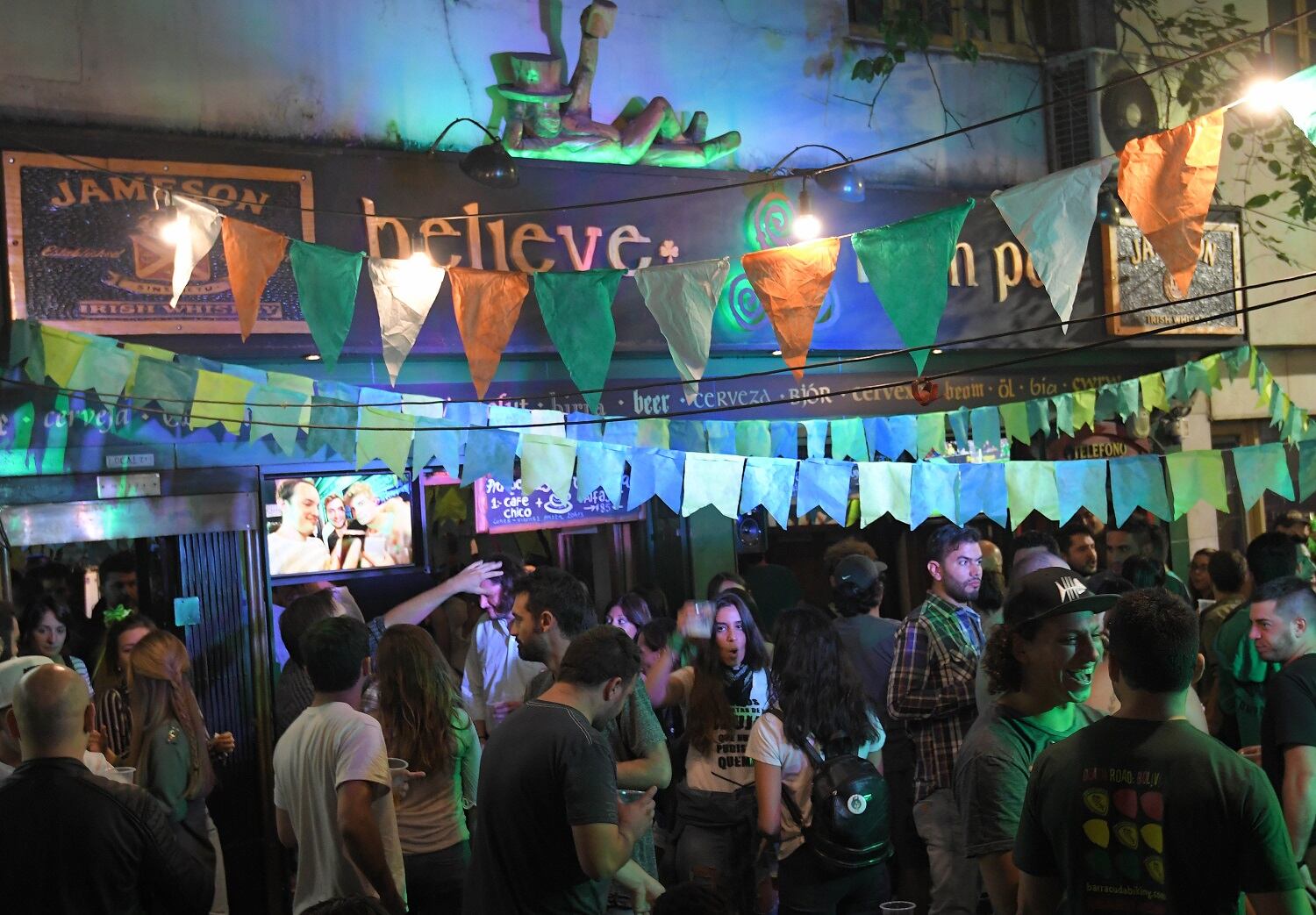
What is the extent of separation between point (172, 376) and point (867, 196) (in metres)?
6.00

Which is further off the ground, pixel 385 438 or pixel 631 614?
pixel 385 438

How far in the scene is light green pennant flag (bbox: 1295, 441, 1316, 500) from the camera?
842 centimetres

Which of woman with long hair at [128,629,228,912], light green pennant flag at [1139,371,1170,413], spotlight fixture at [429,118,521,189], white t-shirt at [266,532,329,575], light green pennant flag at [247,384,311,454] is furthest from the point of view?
light green pennant flag at [1139,371,1170,413]

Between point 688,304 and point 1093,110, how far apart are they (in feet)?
22.6

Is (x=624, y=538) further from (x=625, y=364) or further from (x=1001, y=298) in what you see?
(x=1001, y=298)

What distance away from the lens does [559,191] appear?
9.18 m

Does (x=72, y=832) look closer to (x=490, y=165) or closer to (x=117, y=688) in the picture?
(x=117, y=688)

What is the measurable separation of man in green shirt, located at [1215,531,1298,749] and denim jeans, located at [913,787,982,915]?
1.54 meters

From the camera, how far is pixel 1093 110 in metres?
11.6

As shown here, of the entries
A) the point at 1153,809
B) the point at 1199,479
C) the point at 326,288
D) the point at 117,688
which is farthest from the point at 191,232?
the point at 1199,479

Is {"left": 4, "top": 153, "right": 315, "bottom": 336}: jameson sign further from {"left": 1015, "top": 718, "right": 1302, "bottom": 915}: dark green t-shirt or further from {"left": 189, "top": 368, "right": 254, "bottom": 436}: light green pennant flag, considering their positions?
{"left": 1015, "top": 718, "right": 1302, "bottom": 915}: dark green t-shirt

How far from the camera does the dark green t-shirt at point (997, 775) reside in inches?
144

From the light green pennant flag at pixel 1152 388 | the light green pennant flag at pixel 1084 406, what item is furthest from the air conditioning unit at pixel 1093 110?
the light green pennant flag at pixel 1084 406

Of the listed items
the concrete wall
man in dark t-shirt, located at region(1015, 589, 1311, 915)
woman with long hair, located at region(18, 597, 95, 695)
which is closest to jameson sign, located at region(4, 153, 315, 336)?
the concrete wall
